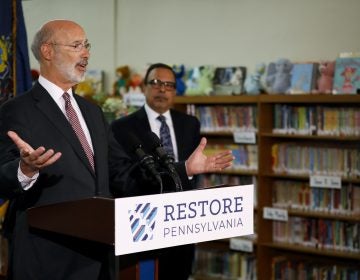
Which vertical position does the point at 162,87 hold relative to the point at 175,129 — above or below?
above

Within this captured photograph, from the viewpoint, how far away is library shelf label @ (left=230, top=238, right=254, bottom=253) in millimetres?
5188

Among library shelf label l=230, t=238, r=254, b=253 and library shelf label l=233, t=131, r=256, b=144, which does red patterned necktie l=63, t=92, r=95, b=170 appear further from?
library shelf label l=230, t=238, r=254, b=253

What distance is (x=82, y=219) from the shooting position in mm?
1783

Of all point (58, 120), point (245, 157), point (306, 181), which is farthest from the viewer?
point (245, 157)

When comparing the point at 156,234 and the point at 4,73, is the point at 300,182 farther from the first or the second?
the point at 156,234

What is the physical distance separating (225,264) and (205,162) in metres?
3.46

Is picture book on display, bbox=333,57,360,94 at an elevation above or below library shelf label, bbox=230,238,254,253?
above

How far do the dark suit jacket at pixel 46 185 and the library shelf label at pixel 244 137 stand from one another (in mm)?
3085

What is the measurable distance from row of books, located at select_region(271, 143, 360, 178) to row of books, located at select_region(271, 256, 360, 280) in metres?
0.76

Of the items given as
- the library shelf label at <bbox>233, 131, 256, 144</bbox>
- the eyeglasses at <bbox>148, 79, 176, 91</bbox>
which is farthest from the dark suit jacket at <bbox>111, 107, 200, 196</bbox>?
the library shelf label at <bbox>233, 131, 256, 144</bbox>

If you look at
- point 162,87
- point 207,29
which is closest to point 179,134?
point 162,87

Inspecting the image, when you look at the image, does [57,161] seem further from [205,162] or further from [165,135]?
[165,135]

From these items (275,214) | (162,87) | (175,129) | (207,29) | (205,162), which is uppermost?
(207,29)

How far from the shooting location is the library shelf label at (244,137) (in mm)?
5199
